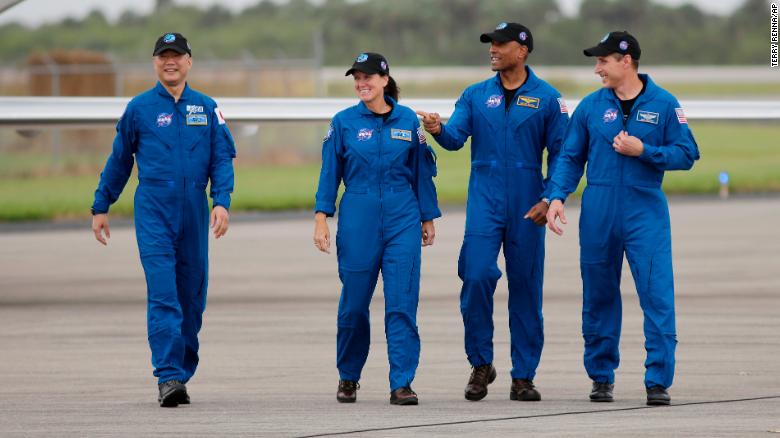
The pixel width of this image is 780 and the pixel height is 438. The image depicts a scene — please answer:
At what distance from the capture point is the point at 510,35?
8789 millimetres

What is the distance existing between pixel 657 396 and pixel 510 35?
2291 mm

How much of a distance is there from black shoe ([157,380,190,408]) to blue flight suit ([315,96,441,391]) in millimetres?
932

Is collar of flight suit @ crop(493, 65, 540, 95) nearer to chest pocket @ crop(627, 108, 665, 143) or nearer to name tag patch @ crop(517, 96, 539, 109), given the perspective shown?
name tag patch @ crop(517, 96, 539, 109)

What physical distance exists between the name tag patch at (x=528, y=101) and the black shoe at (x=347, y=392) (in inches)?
75.3

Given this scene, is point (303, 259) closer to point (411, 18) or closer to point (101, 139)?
point (101, 139)

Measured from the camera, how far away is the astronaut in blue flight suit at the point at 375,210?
8445 millimetres

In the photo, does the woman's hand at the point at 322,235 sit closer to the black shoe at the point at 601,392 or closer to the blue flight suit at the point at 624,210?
the blue flight suit at the point at 624,210

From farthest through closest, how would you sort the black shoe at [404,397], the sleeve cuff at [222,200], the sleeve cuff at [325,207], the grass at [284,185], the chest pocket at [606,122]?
the grass at [284,185], the sleeve cuff at [222,200], the sleeve cuff at [325,207], the chest pocket at [606,122], the black shoe at [404,397]

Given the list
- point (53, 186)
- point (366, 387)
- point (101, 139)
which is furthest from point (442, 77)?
point (366, 387)

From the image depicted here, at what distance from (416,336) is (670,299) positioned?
1.45m

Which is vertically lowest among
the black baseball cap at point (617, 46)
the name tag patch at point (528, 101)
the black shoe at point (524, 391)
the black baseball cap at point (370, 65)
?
the black shoe at point (524, 391)

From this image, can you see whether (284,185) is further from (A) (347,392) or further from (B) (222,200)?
(A) (347,392)

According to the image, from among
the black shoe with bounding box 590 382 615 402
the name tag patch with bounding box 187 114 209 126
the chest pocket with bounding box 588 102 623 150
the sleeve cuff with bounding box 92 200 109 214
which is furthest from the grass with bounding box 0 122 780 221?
the black shoe with bounding box 590 382 615 402

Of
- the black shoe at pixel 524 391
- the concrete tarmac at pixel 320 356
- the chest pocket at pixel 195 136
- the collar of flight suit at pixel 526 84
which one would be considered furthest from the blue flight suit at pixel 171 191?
the black shoe at pixel 524 391
